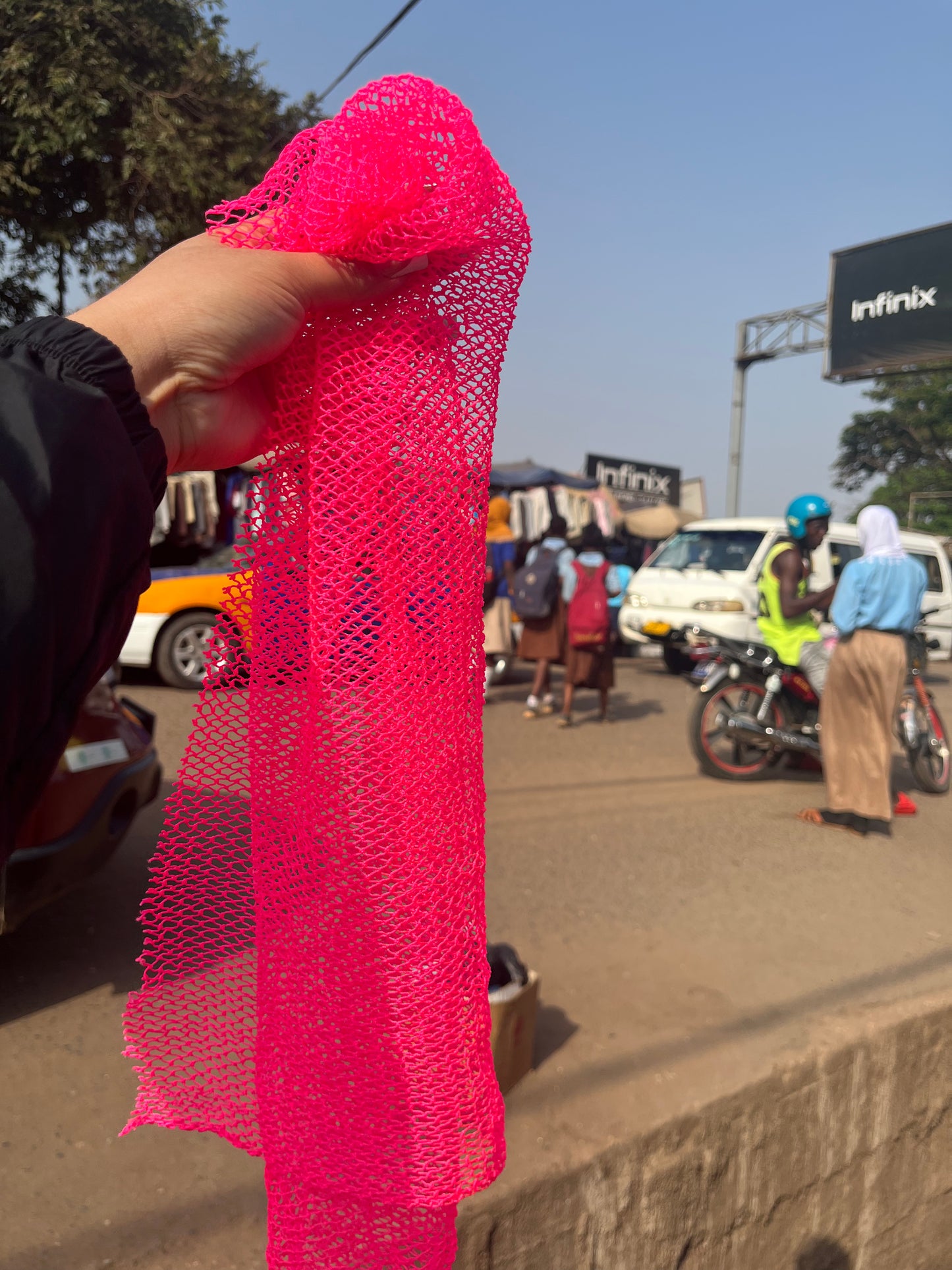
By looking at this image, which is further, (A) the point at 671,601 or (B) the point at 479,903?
(A) the point at 671,601

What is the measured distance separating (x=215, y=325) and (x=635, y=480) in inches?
759

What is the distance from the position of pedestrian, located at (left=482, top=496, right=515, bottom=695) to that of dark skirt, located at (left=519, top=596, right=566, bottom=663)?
43 centimetres

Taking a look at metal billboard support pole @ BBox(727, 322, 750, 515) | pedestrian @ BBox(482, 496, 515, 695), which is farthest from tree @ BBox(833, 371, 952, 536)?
pedestrian @ BBox(482, 496, 515, 695)

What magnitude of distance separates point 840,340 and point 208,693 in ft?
62.8

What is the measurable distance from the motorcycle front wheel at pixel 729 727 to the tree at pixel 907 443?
2240cm

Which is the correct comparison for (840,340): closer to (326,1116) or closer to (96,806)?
(96,806)

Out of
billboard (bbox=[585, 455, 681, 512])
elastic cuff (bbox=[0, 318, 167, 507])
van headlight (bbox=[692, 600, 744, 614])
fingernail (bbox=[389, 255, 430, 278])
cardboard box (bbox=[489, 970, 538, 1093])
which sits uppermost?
billboard (bbox=[585, 455, 681, 512])

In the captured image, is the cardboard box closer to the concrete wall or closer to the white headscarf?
the concrete wall

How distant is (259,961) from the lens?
1.29 m

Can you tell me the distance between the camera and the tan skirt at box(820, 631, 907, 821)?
19.0 ft

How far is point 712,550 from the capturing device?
38.8 ft

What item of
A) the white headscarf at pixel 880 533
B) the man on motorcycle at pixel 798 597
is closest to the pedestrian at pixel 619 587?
the man on motorcycle at pixel 798 597

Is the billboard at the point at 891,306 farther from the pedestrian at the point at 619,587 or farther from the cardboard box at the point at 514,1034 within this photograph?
the cardboard box at the point at 514,1034

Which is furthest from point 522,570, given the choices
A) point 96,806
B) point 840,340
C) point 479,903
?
point 840,340
